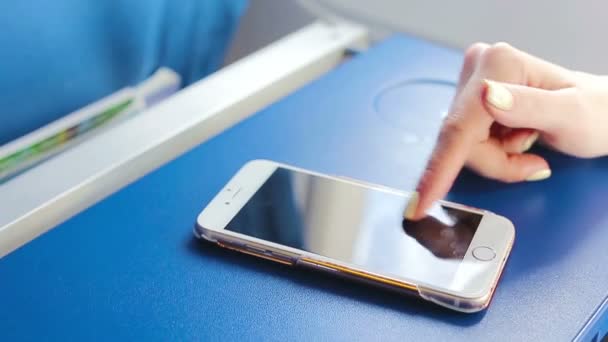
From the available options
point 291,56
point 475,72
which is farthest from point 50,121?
point 475,72

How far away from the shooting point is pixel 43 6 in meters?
0.66

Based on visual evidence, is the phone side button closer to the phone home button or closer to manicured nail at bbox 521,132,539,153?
the phone home button

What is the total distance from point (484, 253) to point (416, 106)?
228mm

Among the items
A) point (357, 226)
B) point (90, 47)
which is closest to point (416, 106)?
point (357, 226)

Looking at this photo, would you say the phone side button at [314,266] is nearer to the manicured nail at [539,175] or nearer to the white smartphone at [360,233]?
the white smartphone at [360,233]

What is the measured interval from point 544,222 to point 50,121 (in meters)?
0.44

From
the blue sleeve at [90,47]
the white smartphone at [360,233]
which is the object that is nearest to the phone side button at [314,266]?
the white smartphone at [360,233]

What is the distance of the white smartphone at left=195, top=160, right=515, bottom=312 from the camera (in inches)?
17.5

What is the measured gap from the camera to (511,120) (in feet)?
1.68

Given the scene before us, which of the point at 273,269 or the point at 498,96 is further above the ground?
the point at 498,96

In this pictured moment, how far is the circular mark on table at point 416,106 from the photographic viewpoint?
629 mm

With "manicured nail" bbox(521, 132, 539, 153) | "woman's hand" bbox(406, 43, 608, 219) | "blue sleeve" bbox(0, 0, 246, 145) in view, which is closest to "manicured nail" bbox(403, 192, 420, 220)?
"woman's hand" bbox(406, 43, 608, 219)

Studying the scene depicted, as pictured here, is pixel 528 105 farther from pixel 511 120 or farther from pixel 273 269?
pixel 273 269

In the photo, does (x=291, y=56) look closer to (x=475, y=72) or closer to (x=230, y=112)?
(x=230, y=112)
